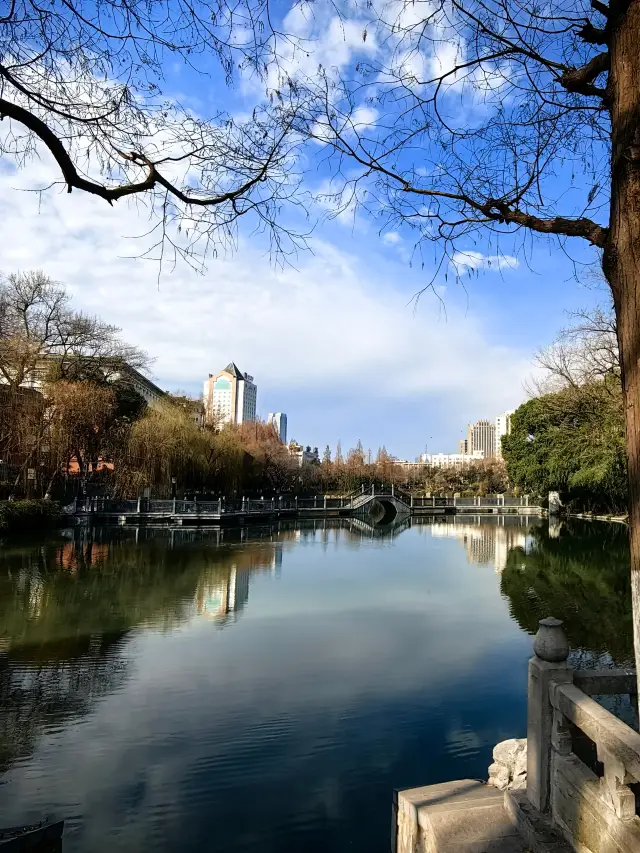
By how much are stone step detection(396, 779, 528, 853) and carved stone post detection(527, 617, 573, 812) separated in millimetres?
255

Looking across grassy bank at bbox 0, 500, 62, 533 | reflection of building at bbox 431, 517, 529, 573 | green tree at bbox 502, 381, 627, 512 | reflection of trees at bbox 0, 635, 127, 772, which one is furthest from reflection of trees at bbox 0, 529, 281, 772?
green tree at bbox 502, 381, 627, 512

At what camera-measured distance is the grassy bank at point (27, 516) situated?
19.9 m

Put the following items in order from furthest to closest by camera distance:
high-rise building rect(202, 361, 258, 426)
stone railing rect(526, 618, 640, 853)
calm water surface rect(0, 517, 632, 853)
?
high-rise building rect(202, 361, 258, 426) < calm water surface rect(0, 517, 632, 853) < stone railing rect(526, 618, 640, 853)

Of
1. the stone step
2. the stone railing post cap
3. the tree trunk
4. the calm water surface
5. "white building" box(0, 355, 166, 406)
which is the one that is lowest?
the calm water surface

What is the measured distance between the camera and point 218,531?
2705cm

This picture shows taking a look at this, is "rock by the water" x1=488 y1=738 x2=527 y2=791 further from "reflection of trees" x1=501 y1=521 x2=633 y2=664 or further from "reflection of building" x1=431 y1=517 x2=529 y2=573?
"reflection of building" x1=431 y1=517 x2=529 y2=573

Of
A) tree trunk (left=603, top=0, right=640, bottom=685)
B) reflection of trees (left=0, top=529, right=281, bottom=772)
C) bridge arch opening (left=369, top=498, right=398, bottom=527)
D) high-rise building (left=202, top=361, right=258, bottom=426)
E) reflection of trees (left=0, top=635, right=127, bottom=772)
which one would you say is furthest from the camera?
high-rise building (left=202, top=361, right=258, bottom=426)

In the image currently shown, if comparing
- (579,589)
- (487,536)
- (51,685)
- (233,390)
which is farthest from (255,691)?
A: (233,390)

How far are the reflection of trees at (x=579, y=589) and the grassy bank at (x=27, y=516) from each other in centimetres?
1605

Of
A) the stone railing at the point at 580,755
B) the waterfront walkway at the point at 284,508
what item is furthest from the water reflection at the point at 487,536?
the stone railing at the point at 580,755

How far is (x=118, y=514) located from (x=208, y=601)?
1797 cm

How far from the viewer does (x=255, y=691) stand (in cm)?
678

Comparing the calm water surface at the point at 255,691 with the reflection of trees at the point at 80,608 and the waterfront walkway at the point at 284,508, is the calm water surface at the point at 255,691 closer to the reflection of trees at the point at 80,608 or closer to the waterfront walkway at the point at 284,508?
the reflection of trees at the point at 80,608

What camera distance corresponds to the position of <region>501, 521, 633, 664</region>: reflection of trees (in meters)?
9.19
